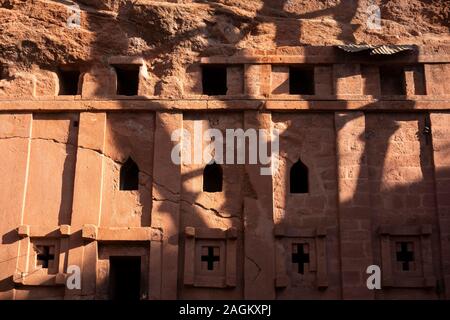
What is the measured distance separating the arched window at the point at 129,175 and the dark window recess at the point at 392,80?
4149 mm

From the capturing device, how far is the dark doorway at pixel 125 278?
10680 mm

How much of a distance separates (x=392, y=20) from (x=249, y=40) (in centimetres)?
239

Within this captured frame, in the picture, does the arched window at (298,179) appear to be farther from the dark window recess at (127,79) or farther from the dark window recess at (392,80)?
the dark window recess at (127,79)

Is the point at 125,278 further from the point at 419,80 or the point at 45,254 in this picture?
the point at 419,80

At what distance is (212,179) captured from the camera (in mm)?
10891

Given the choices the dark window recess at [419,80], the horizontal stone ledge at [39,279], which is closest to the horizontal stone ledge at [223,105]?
the dark window recess at [419,80]

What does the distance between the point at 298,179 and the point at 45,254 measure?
4.00m

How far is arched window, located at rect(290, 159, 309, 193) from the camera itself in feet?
35.2

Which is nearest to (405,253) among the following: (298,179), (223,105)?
(298,179)

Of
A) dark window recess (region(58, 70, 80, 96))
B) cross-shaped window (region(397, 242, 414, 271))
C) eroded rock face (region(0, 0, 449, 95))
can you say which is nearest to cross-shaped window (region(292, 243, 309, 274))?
cross-shaped window (region(397, 242, 414, 271))

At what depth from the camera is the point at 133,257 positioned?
10.2m
